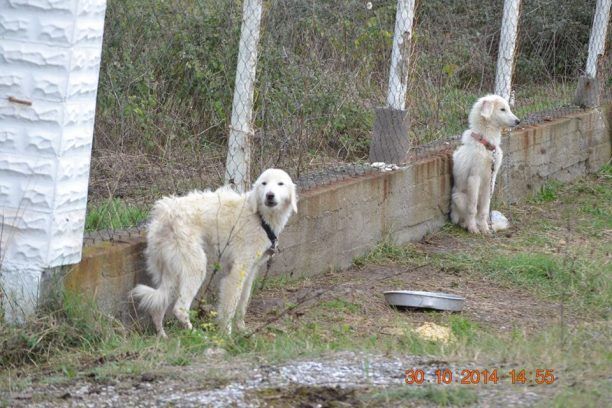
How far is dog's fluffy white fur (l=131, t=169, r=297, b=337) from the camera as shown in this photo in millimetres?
6773

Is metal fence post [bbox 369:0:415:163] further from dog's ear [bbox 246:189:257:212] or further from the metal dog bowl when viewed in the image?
dog's ear [bbox 246:189:257:212]

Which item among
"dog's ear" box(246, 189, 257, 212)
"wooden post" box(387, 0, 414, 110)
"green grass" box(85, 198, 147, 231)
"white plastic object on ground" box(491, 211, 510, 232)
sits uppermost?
"wooden post" box(387, 0, 414, 110)

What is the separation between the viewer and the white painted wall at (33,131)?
616 cm

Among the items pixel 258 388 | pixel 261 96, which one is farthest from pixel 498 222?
pixel 258 388

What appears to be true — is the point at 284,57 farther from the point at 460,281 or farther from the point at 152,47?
the point at 460,281

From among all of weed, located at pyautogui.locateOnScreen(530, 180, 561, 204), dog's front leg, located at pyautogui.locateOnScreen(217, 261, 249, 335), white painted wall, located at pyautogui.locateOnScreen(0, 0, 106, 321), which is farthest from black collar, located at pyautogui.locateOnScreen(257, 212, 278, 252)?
weed, located at pyautogui.locateOnScreen(530, 180, 561, 204)

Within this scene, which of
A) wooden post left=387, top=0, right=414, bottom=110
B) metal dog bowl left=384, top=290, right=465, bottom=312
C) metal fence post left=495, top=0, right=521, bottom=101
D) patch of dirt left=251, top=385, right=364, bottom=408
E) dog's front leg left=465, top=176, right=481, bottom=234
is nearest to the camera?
patch of dirt left=251, top=385, right=364, bottom=408

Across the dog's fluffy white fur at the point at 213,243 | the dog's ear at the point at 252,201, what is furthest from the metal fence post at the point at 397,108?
the dog's ear at the point at 252,201

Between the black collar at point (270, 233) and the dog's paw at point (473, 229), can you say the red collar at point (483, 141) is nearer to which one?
the dog's paw at point (473, 229)

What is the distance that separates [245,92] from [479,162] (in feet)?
11.9

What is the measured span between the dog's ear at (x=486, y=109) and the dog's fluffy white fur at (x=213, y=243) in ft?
13.2

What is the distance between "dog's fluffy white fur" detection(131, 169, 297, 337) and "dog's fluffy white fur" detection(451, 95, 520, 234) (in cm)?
383

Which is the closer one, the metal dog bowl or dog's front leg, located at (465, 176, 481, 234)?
the metal dog bowl

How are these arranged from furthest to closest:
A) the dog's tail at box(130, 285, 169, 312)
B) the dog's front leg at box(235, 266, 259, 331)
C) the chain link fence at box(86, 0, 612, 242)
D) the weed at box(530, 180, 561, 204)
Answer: the weed at box(530, 180, 561, 204) → the chain link fence at box(86, 0, 612, 242) → the dog's front leg at box(235, 266, 259, 331) → the dog's tail at box(130, 285, 169, 312)
